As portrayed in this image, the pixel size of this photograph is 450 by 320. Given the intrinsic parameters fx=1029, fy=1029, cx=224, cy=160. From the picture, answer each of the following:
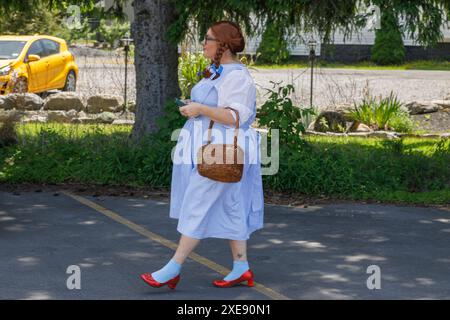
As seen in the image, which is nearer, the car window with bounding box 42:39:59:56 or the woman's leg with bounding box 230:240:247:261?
the woman's leg with bounding box 230:240:247:261

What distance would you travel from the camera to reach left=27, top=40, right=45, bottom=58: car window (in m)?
22.5

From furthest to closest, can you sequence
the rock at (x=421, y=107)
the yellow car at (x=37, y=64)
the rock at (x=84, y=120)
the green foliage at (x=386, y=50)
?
1. the green foliage at (x=386, y=50)
2. the yellow car at (x=37, y=64)
3. the rock at (x=421, y=107)
4. the rock at (x=84, y=120)

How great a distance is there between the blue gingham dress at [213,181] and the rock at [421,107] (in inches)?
474

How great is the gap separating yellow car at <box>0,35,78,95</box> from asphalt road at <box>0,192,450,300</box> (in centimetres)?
1071

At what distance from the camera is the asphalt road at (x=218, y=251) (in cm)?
720

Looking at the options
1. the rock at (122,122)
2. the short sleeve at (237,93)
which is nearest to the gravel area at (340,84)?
the rock at (122,122)

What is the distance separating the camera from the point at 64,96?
1925cm

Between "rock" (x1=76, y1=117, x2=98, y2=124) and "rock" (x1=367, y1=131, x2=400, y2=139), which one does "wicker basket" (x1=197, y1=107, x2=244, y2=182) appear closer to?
"rock" (x1=367, y1=131, x2=400, y2=139)

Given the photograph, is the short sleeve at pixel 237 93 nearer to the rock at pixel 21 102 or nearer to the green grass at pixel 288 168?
the green grass at pixel 288 168

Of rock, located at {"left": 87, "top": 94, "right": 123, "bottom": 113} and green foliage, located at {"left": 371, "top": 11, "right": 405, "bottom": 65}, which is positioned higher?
green foliage, located at {"left": 371, "top": 11, "right": 405, "bottom": 65}

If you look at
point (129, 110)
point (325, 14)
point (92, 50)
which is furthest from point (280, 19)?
point (92, 50)

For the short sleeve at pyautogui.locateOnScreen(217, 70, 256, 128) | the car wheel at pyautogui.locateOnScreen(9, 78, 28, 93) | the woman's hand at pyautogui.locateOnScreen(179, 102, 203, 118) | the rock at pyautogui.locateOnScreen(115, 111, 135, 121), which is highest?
the short sleeve at pyautogui.locateOnScreen(217, 70, 256, 128)

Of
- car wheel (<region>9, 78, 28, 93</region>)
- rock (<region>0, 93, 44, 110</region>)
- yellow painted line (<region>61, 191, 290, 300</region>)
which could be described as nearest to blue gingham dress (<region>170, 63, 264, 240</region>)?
yellow painted line (<region>61, 191, 290, 300</region>)

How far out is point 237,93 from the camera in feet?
23.0
